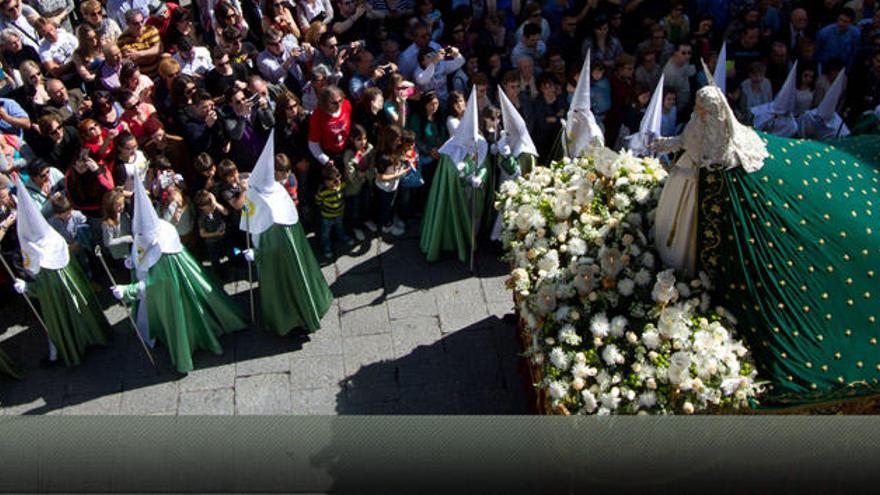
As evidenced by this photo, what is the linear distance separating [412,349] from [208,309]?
66.9 inches

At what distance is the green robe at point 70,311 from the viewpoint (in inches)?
294

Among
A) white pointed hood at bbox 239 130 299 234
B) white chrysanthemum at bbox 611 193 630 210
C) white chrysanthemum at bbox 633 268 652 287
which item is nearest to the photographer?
white chrysanthemum at bbox 633 268 652 287

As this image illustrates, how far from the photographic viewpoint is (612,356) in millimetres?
5715

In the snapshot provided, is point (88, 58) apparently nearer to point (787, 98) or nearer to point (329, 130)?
point (329, 130)

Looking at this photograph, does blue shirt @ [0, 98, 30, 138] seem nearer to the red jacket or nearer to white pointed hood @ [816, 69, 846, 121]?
the red jacket

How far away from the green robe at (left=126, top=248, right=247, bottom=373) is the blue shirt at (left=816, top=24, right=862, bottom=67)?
22.8ft

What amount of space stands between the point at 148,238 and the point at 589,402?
3.54 metres

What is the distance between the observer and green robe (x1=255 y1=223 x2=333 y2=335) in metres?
7.61

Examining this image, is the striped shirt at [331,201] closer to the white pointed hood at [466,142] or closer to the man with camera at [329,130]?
the man with camera at [329,130]

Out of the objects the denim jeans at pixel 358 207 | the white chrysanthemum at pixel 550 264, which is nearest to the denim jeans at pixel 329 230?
the denim jeans at pixel 358 207

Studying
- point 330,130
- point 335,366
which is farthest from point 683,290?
point 330,130

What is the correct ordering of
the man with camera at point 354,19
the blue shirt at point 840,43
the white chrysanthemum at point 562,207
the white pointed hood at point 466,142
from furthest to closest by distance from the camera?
1. the blue shirt at point 840,43
2. the man with camera at point 354,19
3. the white pointed hood at point 466,142
4. the white chrysanthemum at point 562,207

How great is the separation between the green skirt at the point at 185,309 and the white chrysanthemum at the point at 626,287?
3.41m

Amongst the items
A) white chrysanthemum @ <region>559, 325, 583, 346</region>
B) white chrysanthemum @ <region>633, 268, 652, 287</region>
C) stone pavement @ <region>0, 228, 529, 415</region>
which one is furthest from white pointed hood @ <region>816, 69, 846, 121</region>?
white chrysanthemum @ <region>559, 325, 583, 346</region>
